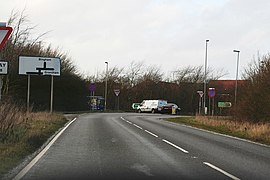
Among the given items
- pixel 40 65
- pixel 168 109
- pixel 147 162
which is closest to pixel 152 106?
pixel 168 109

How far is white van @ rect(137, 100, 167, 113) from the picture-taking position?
211 ft

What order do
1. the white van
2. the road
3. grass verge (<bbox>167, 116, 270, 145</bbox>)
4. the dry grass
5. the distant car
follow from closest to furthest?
the road, grass verge (<bbox>167, 116, 270, 145</bbox>), the dry grass, the distant car, the white van

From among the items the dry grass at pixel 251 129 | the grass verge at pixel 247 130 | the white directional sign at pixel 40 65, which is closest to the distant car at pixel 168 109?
the white directional sign at pixel 40 65

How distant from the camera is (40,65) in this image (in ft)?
124

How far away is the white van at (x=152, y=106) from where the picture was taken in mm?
64188

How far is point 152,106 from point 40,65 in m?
29.4

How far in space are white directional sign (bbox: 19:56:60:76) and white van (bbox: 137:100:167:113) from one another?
2839 cm

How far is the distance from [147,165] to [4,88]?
29271mm

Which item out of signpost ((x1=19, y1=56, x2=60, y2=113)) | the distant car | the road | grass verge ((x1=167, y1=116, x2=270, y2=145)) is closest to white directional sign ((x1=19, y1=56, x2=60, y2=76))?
signpost ((x1=19, y1=56, x2=60, y2=113))

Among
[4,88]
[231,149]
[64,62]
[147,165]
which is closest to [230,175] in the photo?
[147,165]

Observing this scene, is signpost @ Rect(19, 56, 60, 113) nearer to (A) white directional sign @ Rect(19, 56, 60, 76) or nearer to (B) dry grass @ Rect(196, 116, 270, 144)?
(A) white directional sign @ Rect(19, 56, 60, 76)

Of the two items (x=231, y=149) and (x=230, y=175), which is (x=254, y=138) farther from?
(x=230, y=175)

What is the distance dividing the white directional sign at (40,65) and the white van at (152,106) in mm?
28386

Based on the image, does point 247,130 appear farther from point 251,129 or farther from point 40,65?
point 40,65
